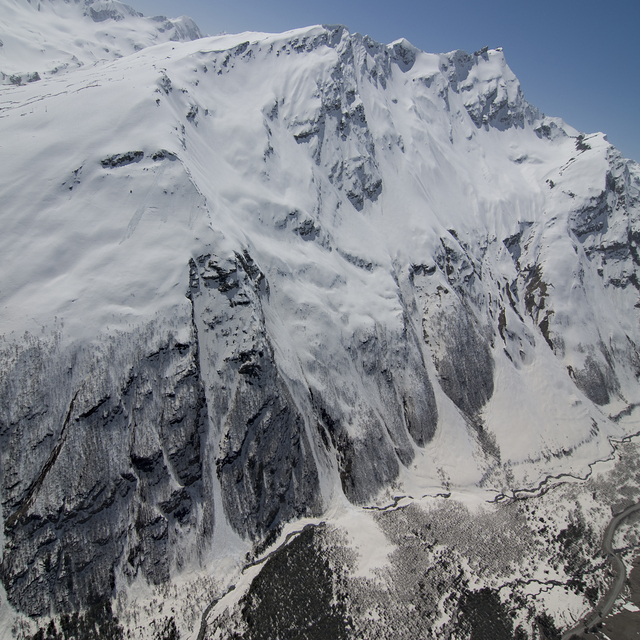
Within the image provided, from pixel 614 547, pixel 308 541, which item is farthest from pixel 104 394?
pixel 614 547

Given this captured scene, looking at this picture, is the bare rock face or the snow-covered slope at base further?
the snow-covered slope at base

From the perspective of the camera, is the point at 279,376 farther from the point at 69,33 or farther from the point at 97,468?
the point at 69,33

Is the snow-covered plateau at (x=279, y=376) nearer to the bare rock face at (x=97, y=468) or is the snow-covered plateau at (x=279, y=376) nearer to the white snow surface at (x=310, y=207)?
the bare rock face at (x=97, y=468)

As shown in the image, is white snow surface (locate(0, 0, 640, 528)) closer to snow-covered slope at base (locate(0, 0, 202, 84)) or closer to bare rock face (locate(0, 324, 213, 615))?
snow-covered slope at base (locate(0, 0, 202, 84))

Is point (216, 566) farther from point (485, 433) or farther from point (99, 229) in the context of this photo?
point (485, 433)

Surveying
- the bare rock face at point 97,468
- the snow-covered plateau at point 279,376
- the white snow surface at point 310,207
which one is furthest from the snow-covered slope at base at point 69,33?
the bare rock face at point 97,468

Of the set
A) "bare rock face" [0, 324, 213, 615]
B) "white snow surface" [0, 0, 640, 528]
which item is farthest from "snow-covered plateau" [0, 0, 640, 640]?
"white snow surface" [0, 0, 640, 528]

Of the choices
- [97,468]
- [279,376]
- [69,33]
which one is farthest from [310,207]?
[69,33]
